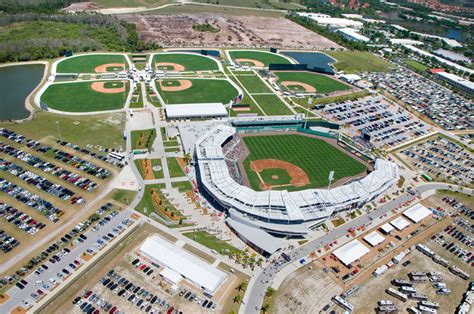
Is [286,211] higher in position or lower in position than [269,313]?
higher

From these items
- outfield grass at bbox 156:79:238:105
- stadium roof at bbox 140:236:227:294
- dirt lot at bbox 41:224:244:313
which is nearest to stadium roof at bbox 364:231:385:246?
dirt lot at bbox 41:224:244:313

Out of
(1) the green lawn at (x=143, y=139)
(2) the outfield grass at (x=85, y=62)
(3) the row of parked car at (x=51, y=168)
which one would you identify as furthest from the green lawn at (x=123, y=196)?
Result: (2) the outfield grass at (x=85, y=62)

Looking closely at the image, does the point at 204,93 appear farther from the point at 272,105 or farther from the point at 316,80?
the point at 316,80

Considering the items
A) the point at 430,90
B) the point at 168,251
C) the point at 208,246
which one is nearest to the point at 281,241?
the point at 208,246

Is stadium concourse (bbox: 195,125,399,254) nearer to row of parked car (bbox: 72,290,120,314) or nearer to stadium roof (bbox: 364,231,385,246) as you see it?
stadium roof (bbox: 364,231,385,246)

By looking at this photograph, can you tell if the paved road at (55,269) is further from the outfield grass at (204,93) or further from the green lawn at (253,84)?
the green lawn at (253,84)

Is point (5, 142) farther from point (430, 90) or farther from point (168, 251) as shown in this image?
point (430, 90)

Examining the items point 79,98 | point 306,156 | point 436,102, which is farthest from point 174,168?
point 436,102

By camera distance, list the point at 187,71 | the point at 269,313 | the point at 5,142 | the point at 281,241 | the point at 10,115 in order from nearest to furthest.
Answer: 1. the point at 269,313
2. the point at 281,241
3. the point at 5,142
4. the point at 10,115
5. the point at 187,71

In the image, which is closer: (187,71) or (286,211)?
(286,211)
